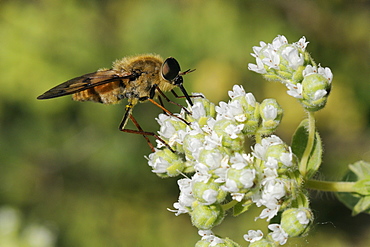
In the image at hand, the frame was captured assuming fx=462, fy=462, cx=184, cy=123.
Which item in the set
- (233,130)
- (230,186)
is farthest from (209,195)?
(233,130)

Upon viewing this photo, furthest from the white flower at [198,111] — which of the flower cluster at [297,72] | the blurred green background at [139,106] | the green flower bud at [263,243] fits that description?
the blurred green background at [139,106]

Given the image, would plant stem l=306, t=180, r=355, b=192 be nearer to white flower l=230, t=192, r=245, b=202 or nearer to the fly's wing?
white flower l=230, t=192, r=245, b=202

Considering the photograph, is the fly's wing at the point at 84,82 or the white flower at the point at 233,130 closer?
the white flower at the point at 233,130

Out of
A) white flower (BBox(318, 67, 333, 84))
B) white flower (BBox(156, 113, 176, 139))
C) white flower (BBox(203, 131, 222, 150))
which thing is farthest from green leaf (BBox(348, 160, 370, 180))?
white flower (BBox(156, 113, 176, 139))

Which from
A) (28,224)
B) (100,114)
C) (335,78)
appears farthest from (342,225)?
(28,224)

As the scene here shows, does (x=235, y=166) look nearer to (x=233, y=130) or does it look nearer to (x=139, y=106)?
(x=233, y=130)

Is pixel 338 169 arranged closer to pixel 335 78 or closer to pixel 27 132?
pixel 335 78

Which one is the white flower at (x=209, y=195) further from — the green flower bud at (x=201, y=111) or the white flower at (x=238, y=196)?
the green flower bud at (x=201, y=111)
